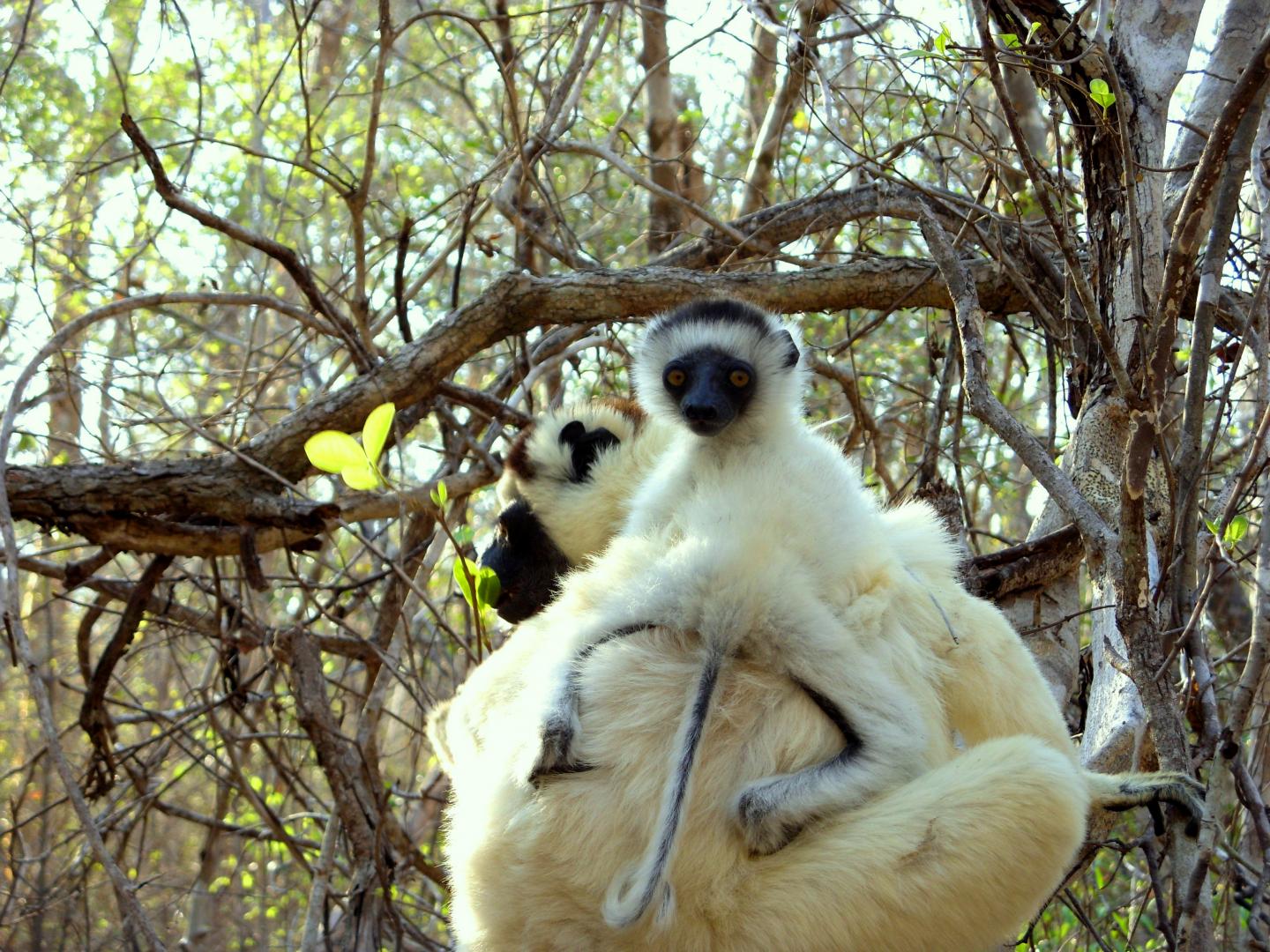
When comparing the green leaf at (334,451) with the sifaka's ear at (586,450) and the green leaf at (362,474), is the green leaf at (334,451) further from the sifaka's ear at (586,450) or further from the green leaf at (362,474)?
the sifaka's ear at (586,450)

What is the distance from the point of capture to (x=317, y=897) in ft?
13.9

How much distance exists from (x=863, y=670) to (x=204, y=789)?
38.1 feet

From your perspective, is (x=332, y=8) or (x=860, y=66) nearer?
(x=860, y=66)

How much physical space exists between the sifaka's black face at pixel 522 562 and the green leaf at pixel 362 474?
839mm

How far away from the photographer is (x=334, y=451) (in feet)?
9.67

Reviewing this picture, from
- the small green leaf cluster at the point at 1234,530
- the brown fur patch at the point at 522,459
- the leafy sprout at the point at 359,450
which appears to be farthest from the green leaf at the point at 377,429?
the small green leaf cluster at the point at 1234,530

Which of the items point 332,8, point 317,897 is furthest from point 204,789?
point 317,897

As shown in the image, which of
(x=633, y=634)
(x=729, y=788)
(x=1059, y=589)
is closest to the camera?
(x=729, y=788)

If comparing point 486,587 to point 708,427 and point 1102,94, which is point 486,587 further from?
point 1102,94

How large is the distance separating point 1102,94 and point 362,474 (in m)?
2.47

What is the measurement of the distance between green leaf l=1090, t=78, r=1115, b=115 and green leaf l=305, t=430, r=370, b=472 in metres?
2.38

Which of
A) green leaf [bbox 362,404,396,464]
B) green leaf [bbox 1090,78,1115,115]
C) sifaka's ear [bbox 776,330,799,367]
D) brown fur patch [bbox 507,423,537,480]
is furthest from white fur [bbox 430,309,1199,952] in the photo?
green leaf [bbox 1090,78,1115,115]

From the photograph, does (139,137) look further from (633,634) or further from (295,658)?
(633,634)

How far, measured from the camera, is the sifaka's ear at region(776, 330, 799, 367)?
Answer: 3521mm
